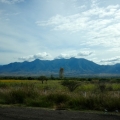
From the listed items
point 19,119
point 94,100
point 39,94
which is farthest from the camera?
point 39,94

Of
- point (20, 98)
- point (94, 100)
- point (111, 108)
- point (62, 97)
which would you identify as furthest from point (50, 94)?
point (111, 108)

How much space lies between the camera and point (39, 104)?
17078 millimetres

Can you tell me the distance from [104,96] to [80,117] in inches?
172

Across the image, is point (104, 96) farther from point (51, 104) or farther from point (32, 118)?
point (32, 118)

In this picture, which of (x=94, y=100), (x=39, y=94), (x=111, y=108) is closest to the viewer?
(x=111, y=108)

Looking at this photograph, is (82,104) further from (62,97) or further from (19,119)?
(19,119)

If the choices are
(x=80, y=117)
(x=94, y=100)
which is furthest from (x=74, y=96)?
(x=80, y=117)

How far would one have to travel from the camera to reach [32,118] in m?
11.8

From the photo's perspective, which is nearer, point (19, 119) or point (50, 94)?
point (19, 119)

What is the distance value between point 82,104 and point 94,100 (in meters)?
0.93

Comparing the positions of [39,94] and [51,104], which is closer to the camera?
[51,104]

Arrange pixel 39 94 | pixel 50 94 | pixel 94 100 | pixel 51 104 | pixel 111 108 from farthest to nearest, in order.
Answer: pixel 39 94 < pixel 50 94 < pixel 51 104 < pixel 94 100 < pixel 111 108

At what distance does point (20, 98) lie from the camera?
747 inches

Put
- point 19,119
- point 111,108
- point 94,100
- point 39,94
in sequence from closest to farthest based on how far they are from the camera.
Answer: point 19,119 → point 111,108 → point 94,100 → point 39,94
